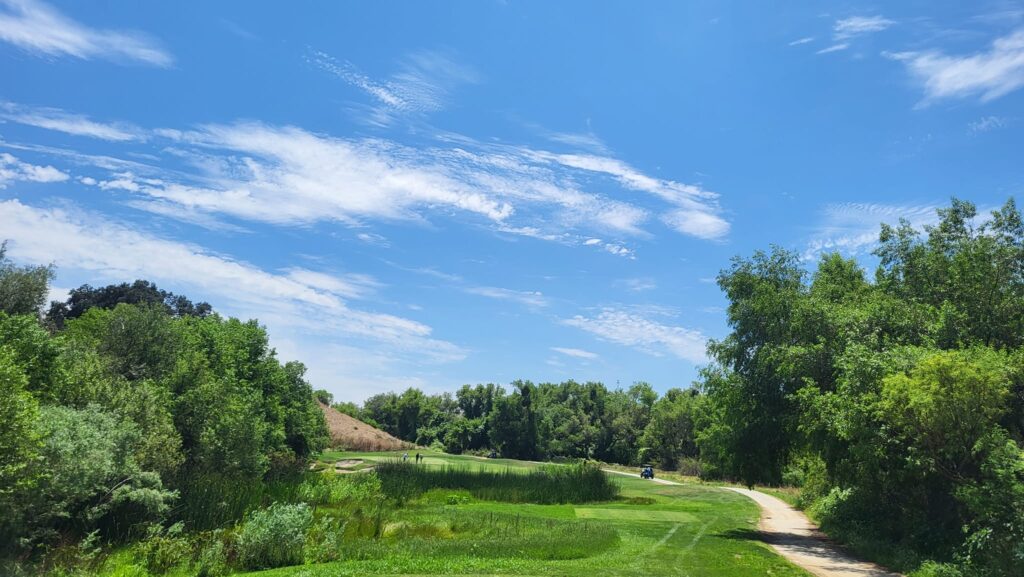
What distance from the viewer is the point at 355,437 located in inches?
4338

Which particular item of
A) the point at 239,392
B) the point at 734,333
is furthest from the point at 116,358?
Result: the point at 734,333

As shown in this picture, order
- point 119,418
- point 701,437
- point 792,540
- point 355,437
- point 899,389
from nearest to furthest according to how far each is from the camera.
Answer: point 899,389 < point 119,418 < point 792,540 < point 701,437 < point 355,437

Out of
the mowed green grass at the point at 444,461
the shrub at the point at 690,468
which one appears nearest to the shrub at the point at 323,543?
the mowed green grass at the point at 444,461

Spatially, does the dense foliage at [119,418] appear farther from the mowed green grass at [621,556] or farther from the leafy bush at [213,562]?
the mowed green grass at [621,556]

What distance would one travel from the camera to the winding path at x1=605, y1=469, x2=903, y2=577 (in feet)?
65.2

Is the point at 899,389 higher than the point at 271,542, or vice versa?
the point at 899,389

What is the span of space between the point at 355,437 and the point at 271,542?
93171mm

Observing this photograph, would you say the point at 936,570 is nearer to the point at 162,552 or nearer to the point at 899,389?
the point at 899,389

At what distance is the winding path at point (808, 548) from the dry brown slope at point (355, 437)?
268 feet

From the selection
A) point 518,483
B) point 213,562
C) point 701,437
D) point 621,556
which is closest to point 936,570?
point 621,556

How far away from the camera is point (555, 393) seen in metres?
146

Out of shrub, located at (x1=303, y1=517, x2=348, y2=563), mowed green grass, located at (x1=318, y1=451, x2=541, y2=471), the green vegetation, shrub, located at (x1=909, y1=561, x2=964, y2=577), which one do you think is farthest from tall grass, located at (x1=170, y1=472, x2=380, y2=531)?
mowed green grass, located at (x1=318, y1=451, x2=541, y2=471)

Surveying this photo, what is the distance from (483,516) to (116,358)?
945 inches

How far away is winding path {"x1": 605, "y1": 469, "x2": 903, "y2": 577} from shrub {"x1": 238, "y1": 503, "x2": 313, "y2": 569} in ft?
54.4
